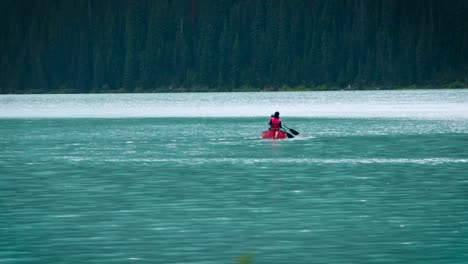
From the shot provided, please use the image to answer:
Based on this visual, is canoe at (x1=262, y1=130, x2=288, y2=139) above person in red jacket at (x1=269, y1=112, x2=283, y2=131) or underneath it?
underneath

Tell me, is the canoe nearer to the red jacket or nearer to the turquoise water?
the red jacket

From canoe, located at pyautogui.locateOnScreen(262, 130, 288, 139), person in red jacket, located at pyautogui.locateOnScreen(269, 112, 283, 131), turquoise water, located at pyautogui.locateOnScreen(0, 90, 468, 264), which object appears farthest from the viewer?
canoe, located at pyautogui.locateOnScreen(262, 130, 288, 139)

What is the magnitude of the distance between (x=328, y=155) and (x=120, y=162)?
8415mm

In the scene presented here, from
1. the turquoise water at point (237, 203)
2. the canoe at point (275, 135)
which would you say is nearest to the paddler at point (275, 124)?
the canoe at point (275, 135)

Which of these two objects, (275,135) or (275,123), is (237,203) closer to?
(275,123)

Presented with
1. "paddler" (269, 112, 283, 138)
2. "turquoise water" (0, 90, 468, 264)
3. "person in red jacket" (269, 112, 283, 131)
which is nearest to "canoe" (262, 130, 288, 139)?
"paddler" (269, 112, 283, 138)

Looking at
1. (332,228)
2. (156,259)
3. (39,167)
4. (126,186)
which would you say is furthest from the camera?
(39,167)

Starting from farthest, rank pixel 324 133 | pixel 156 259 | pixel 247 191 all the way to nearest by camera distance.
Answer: pixel 324 133 < pixel 247 191 < pixel 156 259

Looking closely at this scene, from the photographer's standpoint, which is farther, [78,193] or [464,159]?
[464,159]

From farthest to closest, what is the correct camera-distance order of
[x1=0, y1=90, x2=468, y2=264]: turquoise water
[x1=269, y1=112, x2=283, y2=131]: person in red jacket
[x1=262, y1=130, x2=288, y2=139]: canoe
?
[x1=262, y1=130, x2=288, y2=139]: canoe → [x1=269, y1=112, x2=283, y2=131]: person in red jacket → [x1=0, y1=90, x2=468, y2=264]: turquoise water

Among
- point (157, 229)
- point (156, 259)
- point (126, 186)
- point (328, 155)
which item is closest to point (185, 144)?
A: point (328, 155)

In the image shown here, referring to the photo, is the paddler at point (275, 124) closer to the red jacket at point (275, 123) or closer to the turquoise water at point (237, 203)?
the red jacket at point (275, 123)

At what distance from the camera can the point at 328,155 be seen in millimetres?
45344

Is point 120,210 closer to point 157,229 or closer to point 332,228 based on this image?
point 157,229
